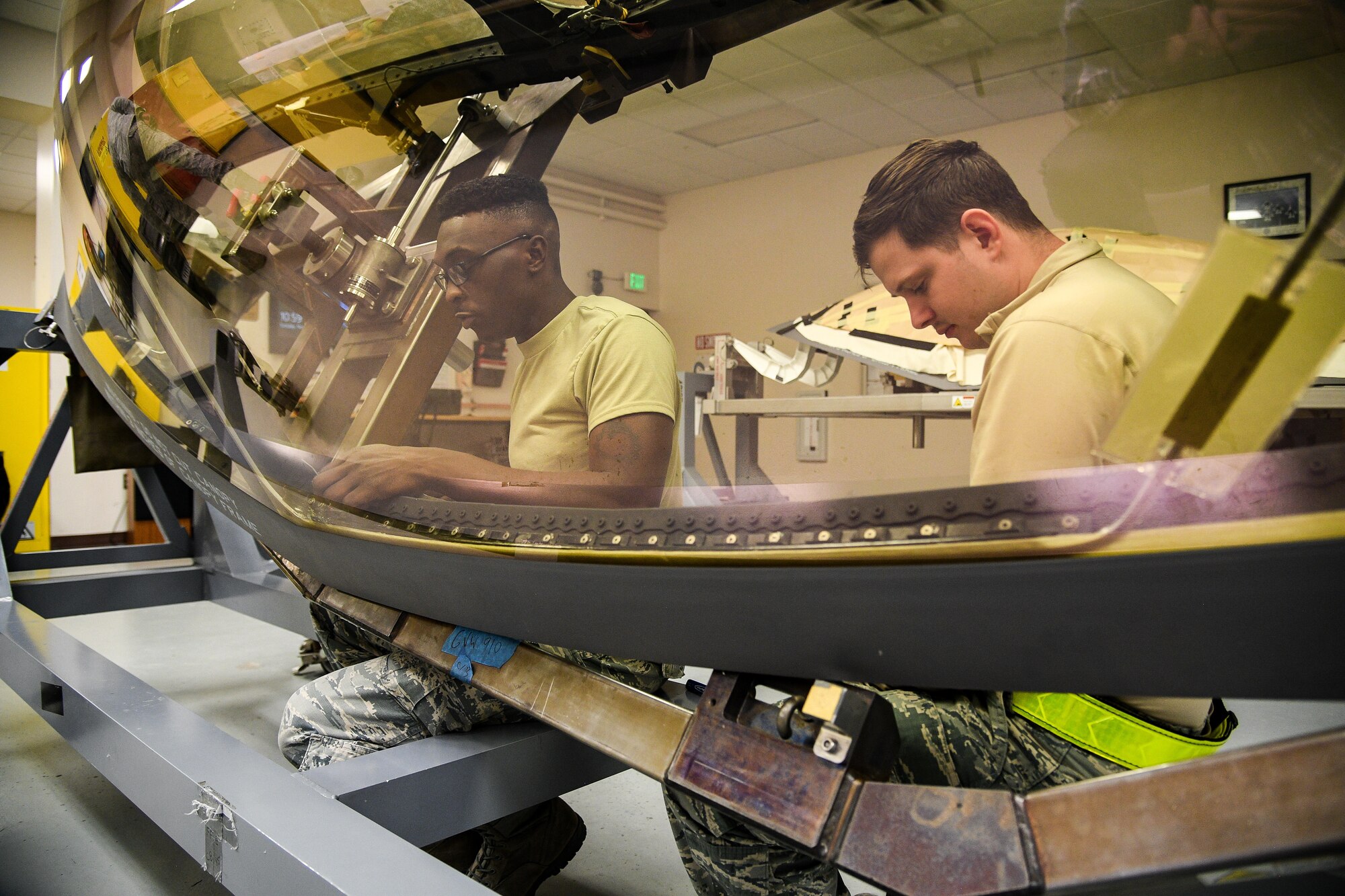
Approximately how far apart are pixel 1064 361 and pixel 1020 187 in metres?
0.15

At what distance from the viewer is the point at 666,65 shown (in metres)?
0.85

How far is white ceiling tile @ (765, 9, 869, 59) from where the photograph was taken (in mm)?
736

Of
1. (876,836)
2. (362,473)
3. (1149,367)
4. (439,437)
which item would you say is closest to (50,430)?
(362,473)

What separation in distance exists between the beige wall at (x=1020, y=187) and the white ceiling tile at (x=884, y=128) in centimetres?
1

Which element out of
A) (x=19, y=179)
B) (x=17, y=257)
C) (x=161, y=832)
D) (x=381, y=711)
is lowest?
(x=161, y=832)

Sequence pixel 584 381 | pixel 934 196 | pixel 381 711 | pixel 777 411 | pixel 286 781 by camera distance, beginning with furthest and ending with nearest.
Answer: pixel 381 711 → pixel 286 781 → pixel 584 381 → pixel 777 411 → pixel 934 196

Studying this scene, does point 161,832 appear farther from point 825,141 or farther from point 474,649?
point 825,141

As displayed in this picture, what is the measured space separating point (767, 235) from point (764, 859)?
2.65 feet

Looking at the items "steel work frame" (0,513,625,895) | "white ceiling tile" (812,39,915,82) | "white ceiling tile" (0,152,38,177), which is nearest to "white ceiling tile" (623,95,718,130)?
"white ceiling tile" (812,39,915,82)

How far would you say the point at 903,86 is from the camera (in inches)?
27.9

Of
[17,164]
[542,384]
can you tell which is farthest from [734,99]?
[17,164]

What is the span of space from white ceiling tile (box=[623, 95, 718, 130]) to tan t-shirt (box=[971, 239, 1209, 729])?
1.21 feet

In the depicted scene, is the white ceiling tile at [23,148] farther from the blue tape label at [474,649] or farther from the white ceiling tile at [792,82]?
the white ceiling tile at [792,82]

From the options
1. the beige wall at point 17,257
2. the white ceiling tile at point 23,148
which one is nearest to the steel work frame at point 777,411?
the white ceiling tile at point 23,148
